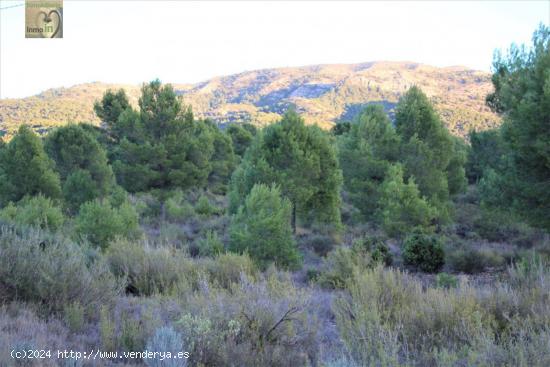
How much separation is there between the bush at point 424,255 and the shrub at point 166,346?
1011cm

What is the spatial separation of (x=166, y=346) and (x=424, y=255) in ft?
34.0

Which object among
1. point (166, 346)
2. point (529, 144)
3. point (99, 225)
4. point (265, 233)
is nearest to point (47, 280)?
point (166, 346)

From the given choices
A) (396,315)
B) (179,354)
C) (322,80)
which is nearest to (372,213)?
(396,315)

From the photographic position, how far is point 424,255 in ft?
41.5

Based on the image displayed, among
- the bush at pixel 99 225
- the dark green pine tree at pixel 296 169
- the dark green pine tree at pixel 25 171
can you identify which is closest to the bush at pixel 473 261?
the dark green pine tree at pixel 296 169

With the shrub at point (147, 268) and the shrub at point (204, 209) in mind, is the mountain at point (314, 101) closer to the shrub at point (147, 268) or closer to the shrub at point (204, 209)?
the shrub at point (204, 209)

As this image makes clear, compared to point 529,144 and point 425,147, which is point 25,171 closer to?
point 425,147

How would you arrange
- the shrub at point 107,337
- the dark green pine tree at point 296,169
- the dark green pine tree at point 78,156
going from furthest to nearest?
the dark green pine tree at point 78,156
the dark green pine tree at point 296,169
the shrub at point 107,337

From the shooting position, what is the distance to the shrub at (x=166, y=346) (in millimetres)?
3547

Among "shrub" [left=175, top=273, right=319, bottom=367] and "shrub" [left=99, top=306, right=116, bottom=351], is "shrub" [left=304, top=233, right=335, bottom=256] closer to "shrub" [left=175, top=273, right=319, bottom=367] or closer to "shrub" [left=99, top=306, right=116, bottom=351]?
"shrub" [left=175, top=273, right=319, bottom=367]

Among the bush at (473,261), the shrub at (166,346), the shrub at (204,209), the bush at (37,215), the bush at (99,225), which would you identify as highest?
the shrub at (166,346)

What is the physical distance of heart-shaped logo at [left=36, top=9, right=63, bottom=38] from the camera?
10203 millimetres

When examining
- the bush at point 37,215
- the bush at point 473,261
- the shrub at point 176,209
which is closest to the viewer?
the bush at point 473,261

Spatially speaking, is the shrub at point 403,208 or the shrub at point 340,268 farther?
the shrub at point 403,208
